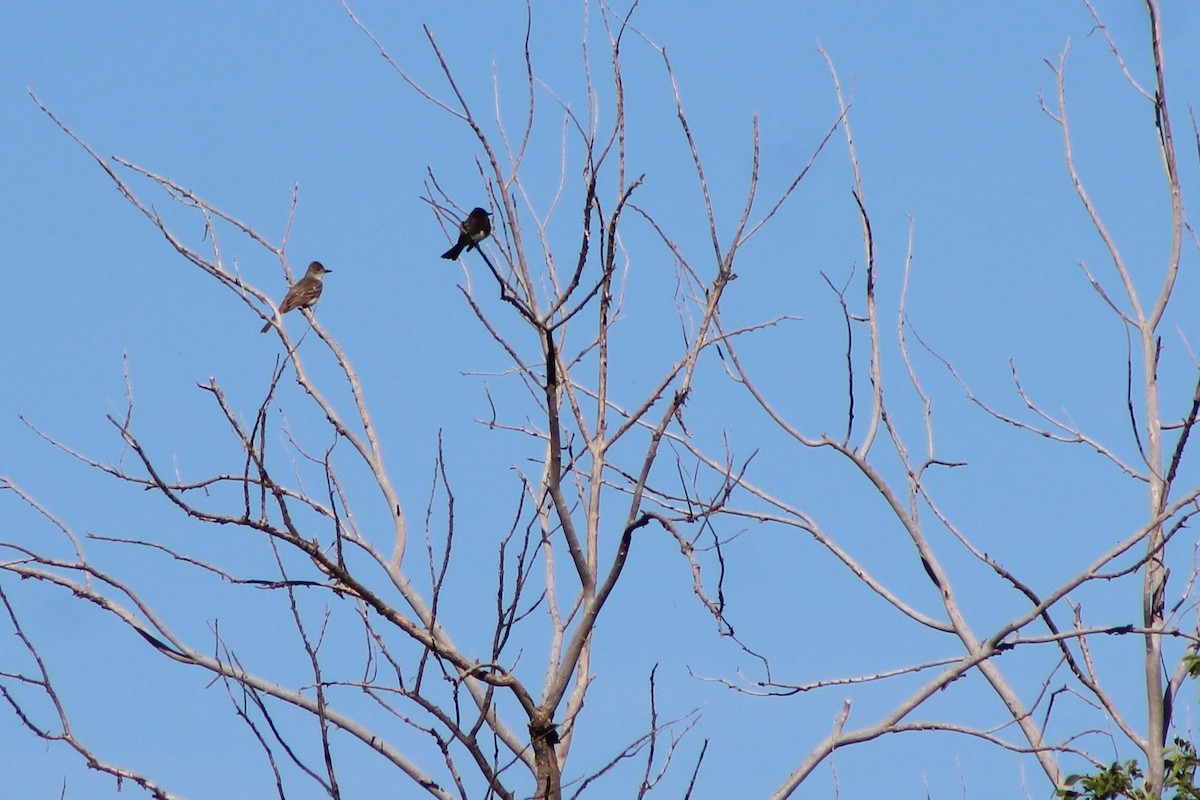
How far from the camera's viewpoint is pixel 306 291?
995 centimetres

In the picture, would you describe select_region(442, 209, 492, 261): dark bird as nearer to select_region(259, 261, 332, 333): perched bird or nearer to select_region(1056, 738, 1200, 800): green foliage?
select_region(259, 261, 332, 333): perched bird

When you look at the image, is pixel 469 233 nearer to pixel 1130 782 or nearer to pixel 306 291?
pixel 1130 782

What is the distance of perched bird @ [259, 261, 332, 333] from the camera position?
6.47m

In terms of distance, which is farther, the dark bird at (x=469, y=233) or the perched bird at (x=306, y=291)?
the perched bird at (x=306, y=291)

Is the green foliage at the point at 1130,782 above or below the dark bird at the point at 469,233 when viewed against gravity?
below

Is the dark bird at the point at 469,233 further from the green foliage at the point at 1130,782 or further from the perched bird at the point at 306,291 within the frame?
the green foliage at the point at 1130,782

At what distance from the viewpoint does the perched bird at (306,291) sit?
21.2 ft

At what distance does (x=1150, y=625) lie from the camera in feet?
19.5

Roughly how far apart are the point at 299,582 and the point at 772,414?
2.55 m

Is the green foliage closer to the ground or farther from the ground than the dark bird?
closer to the ground

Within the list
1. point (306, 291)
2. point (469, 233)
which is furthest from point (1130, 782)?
point (306, 291)

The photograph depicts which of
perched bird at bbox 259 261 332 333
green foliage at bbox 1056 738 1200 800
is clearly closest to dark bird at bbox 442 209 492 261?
perched bird at bbox 259 261 332 333

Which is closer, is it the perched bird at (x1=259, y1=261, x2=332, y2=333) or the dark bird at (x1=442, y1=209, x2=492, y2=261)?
the dark bird at (x1=442, y1=209, x2=492, y2=261)

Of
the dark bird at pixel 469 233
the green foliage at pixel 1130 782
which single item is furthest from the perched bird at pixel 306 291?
the green foliage at pixel 1130 782
